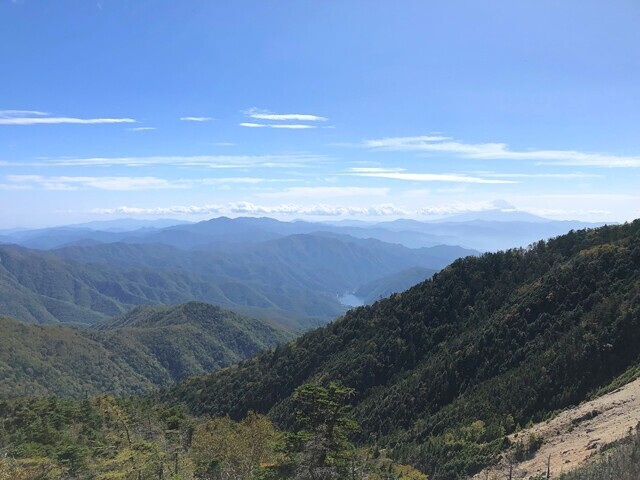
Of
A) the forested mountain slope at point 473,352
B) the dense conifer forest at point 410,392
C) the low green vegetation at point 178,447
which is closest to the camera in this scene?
the low green vegetation at point 178,447

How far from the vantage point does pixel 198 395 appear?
105 metres

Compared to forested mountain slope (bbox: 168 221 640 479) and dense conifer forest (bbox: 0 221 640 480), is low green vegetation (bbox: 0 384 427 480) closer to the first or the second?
dense conifer forest (bbox: 0 221 640 480)

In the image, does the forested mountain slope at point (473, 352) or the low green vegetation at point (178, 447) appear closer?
the low green vegetation at point (178, 447)

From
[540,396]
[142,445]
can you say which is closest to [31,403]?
[142,445]

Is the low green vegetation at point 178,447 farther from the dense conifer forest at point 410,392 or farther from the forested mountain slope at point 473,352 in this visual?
the forested mountain slope at point 473,352

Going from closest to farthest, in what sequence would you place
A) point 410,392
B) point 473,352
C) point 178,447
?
1. point 178,447
2. point 473,352
3. point 410,392

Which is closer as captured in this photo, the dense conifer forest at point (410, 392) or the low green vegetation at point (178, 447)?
the low green vegetation at point (178, 447)

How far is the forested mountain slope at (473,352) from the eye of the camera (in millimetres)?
41812

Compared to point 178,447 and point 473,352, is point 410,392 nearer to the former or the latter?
point 473,352

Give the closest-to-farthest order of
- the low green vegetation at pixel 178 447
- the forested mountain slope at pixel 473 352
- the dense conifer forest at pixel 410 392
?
the low green vegetation at pixel 178 447, the dense conifer forest at pixel 410 392, the forested mountain slope at pixel 473 352

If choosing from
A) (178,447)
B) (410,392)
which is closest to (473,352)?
(410,392)

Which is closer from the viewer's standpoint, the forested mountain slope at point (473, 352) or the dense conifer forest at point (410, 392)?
the dense conifer forest at point (410, 392)

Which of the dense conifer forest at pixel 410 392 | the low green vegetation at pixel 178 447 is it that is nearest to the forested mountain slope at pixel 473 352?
the dense conifer forest at pixel 410 392

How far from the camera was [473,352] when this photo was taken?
59.4 meters
